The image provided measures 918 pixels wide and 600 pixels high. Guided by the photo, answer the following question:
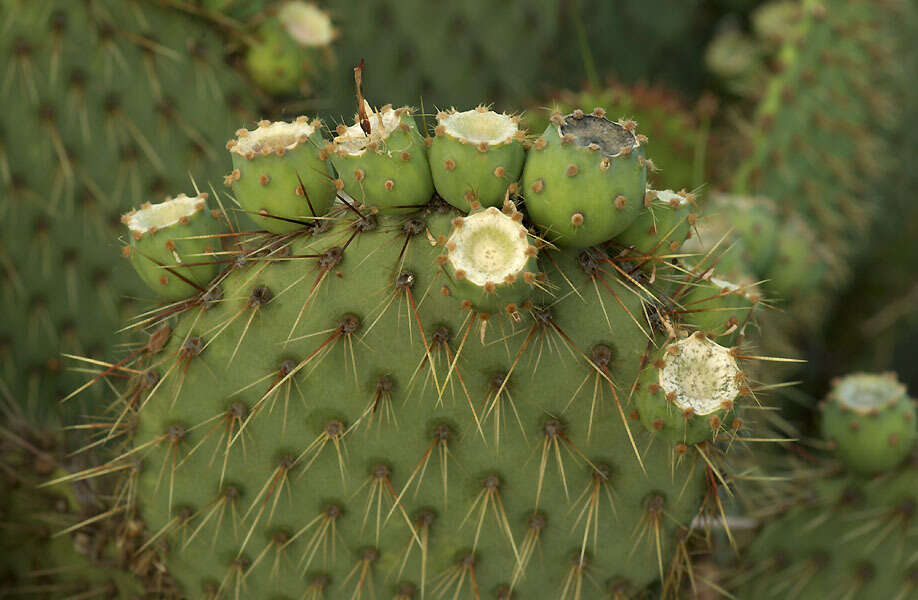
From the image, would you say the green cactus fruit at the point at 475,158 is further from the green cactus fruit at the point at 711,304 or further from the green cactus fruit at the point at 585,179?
the green cactus fruit at the point at 711,304

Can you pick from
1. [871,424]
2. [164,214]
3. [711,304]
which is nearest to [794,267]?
[871,424]

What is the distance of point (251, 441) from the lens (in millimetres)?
923

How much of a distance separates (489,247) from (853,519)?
0.82 m

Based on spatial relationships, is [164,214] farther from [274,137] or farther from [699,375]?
[699,375]

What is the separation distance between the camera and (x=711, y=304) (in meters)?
0.94

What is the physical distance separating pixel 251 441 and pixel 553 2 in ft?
5.27

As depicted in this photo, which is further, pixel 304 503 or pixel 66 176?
pixel 66 176

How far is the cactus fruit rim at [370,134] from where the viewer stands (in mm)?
818

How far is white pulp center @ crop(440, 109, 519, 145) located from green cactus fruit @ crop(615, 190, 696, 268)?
150 mm

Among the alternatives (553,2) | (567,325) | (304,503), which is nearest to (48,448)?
(304,503)

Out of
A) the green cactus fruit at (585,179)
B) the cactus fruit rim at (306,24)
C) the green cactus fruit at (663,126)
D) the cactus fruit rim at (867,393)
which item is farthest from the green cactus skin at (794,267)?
the green cactus fruit at (585,179)

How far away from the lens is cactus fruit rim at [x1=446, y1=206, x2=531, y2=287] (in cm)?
76

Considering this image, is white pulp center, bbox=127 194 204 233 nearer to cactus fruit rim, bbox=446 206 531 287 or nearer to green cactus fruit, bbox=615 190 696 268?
cactus fruit rim, bbox=446 206 531 287

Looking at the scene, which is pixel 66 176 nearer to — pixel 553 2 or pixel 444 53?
pixel 444 53
